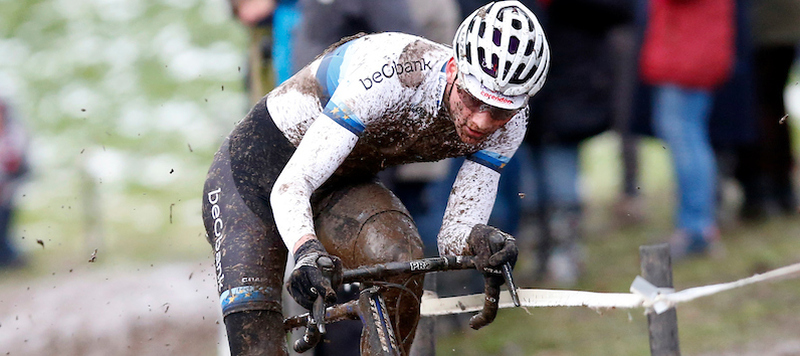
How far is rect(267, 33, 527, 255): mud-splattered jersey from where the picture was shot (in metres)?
3.54

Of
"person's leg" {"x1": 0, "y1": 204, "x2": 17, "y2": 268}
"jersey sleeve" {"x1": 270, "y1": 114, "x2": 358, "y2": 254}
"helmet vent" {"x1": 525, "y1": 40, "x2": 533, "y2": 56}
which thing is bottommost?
"person's leg" {"x1": 0, "y1": 204, "x2": 17, "y2": 268}

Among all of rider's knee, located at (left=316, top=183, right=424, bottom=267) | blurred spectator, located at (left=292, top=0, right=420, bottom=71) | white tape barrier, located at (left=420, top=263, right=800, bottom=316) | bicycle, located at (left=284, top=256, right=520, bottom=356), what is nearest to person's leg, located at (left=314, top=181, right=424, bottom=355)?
rider's knee, located at (left=316, top=183, right=424, bottom=267)

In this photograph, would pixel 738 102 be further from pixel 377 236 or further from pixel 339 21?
pixel 377 236

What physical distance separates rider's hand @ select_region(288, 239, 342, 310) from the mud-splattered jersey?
0.21 metres

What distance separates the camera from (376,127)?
384cm

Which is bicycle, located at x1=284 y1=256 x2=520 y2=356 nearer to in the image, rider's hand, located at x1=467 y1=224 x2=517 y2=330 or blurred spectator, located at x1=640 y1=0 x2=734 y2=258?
rider's hand, located at x1=467 y1=224 x2=517 y2=330

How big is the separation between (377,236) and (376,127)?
48 centimetres

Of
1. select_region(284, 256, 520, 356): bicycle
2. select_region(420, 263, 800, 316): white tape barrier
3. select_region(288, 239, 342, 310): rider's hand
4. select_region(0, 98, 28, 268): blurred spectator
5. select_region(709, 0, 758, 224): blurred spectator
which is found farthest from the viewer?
select_region(0, 98, 28, 268): blurred spectator

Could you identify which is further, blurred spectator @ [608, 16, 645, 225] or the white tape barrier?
blurred spectator @ [608, 16, 645, 225]

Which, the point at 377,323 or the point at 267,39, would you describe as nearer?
the point at 377,323

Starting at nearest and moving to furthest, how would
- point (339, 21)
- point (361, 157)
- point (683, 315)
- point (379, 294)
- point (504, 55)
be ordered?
1. point (504, 55)
2. point (379, 294)
3. point (361, 157)
4. point (339, 21)
5. point (683, 315)

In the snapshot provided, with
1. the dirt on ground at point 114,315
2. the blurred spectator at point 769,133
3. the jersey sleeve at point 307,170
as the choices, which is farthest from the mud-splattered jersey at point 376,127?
the blurred spectator at point 769,133

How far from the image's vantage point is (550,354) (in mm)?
6352

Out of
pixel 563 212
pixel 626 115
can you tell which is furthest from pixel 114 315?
pixel 626 115
